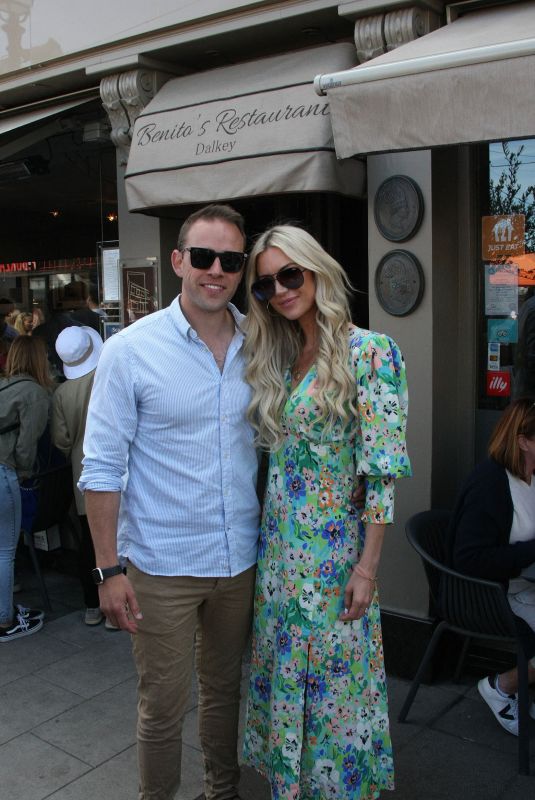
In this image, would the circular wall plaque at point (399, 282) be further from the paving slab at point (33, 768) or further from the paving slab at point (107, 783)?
the paving slab at point (33, 768)

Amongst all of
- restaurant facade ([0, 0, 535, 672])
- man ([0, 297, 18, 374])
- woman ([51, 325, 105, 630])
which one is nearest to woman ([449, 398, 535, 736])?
restaurant facade ([0, 0, 535, 672])

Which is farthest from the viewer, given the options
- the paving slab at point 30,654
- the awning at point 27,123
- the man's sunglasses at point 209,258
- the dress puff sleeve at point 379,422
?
the awning at point 27,123

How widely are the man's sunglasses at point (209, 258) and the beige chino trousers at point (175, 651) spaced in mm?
1012

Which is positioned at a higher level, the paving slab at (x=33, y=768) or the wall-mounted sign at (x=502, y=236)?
the wall-mounted sign at (x=502, y=236)

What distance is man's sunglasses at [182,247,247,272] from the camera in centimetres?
257

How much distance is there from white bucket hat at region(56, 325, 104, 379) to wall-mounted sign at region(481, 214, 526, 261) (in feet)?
7.61

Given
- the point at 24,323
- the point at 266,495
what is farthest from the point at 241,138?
the point at 24,323

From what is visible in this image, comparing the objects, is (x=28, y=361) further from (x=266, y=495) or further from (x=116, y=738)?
(x=266, y=495)

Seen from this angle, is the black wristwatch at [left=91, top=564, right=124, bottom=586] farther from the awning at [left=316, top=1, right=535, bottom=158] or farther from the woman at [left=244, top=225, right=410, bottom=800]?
the awning at [left=316, top=1, right=535, bottom=158]

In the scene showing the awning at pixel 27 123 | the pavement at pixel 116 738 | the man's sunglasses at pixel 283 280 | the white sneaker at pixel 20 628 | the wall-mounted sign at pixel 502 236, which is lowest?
the pavement at pixel 116 738

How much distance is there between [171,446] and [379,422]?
26.2 inches

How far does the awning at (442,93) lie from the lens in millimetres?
2672

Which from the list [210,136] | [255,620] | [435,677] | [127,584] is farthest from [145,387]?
[435,677]

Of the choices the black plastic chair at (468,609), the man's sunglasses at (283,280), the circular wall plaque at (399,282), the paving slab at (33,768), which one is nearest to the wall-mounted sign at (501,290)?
the circular wall plaque at (399,282)
